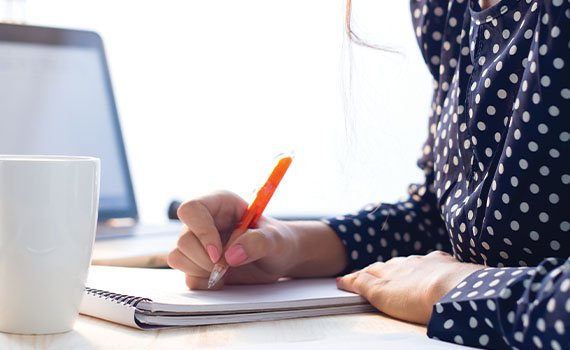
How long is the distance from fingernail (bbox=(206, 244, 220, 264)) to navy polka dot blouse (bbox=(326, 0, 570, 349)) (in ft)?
0.72

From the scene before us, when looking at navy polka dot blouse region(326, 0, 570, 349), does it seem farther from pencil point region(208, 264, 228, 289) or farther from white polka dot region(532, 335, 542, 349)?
pencil point region(208, 264, 228, 289)

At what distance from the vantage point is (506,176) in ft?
2.18

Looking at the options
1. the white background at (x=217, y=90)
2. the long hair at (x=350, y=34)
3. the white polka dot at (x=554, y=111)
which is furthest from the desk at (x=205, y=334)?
Result: the white background at (x=217, y=90)

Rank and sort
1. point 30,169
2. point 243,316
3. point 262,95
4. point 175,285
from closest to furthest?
point 30,169
point 243,316
point 175,285
point 262,95

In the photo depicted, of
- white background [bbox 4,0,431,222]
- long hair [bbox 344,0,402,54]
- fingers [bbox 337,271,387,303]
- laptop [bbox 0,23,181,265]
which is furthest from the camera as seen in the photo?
white background [bbox 4,0,431,222]

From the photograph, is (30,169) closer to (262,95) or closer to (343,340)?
(343,340)

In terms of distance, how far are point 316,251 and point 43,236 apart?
403 mm

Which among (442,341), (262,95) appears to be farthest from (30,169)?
(262,95)

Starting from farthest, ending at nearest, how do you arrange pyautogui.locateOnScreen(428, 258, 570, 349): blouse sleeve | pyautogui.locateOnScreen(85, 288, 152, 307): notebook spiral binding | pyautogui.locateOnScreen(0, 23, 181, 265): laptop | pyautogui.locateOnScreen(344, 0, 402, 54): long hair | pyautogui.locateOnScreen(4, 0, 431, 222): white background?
pyautogui.locateOnScreen(4, 0, 431, 222): white background, pyautogui.locateOnScreen(0, 23, 181, 265): laptop, pyautogui.locateOnScreen(344, 0, 402, 54): long hair, pyautogui.locateOnScreen(85, 288, 152, 307): notebook spiral binding, pyautogui.locateOnScreen(428, 258, 570, 349): blouse sleeve

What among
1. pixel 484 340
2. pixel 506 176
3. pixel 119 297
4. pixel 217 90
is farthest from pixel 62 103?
pixel 484 340

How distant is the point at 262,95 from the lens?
5.56ft

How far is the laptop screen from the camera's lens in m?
1.21

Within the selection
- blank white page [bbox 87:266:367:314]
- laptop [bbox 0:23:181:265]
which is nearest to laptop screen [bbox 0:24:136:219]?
laptop [bbox 0:23:181:265]

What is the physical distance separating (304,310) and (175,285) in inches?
6.1
